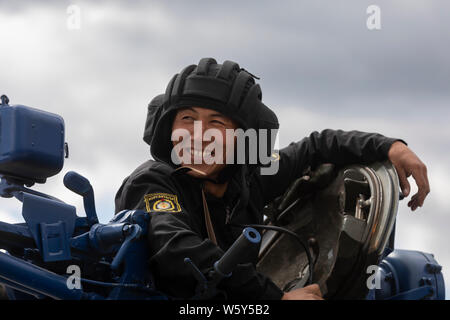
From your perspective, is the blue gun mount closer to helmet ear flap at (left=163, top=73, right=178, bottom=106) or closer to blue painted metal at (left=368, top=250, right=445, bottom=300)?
helmet ear flap at (left=163, top=73, right=178, bottom=106)

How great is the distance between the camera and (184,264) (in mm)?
3691

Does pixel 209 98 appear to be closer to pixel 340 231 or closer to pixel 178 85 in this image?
pixel 178 85

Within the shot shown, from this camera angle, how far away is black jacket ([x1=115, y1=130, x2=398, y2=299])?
370 cm

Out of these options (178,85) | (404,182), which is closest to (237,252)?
(178,85)

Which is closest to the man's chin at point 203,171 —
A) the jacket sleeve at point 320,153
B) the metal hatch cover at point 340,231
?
the jacket sleeve at point 320,153

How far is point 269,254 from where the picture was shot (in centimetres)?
510

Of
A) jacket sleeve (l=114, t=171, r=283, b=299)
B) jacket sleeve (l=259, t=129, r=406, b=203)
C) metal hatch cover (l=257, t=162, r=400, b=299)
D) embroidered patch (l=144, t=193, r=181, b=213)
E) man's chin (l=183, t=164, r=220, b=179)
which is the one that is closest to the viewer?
jacket sleeve (l=114, t=171, r=283, b=299)

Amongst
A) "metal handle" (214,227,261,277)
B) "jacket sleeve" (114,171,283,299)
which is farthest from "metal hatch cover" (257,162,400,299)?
"metal handle" (214,227,261,277)

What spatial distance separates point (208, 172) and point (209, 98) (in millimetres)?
432

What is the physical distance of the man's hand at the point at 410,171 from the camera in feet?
15.2

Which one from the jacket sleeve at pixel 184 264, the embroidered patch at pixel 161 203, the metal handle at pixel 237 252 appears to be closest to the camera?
the metal handle at pixel 237 252

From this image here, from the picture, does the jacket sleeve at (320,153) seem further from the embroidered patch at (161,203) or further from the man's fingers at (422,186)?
the embroidered patch at (161,203)
